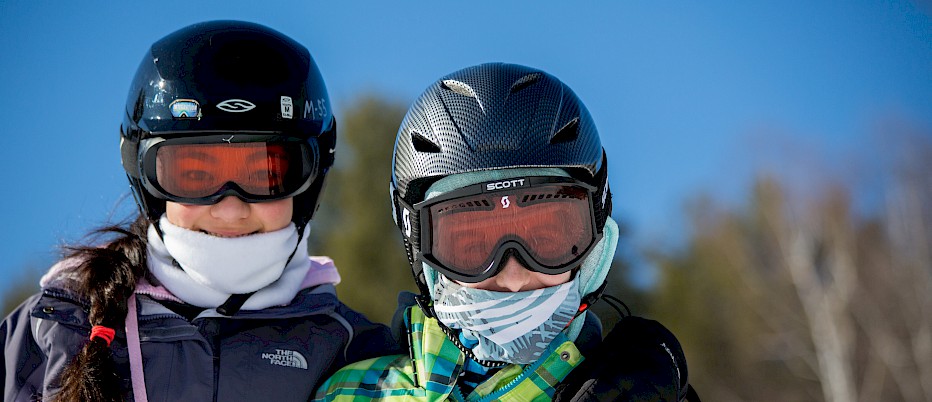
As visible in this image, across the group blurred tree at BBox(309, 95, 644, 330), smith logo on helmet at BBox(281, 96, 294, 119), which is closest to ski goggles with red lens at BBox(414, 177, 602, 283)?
smith logo on helmet at BBox(281, 96, 294, 119)

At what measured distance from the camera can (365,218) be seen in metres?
27.0

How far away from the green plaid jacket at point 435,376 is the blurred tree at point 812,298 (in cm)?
2251

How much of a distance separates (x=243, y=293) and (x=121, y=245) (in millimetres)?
627

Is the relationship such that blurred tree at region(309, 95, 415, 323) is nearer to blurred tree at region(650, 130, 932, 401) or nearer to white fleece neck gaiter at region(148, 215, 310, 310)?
blurred tree at region(650, 130, 932, 401)

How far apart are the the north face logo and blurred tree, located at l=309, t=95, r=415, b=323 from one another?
21.3m

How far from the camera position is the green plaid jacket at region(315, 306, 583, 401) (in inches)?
147

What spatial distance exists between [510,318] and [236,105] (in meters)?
1.54

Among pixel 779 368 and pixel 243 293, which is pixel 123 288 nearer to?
pixel 243 293

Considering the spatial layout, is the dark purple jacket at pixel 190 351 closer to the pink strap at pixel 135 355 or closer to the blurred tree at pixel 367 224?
the pink strap at pixel 135 355

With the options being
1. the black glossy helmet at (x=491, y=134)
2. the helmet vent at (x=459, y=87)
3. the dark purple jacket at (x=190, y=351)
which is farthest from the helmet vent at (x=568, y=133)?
the dark purple jacket at (x=190, y=351)

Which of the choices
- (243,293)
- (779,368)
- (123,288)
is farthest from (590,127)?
(779,368)

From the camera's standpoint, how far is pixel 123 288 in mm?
4082

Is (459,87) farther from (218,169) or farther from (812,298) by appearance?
(812,298)

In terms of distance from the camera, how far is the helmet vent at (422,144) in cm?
388
